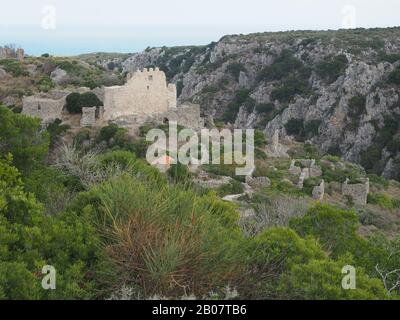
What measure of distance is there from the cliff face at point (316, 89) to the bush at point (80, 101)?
20.0 metres

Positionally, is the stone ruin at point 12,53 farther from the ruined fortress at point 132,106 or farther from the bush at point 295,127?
the bush at point 295,127

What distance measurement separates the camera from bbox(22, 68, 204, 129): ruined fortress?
1214 inches

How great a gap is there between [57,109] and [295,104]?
Result: 34.6m

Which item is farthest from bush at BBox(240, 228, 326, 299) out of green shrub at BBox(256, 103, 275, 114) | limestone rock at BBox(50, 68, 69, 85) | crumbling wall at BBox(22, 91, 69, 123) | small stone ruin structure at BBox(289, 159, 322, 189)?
green shrub at BBox(256, 103, 275, 114)

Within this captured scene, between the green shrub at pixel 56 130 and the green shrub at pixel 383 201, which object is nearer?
the green shrub at pixel 56 130

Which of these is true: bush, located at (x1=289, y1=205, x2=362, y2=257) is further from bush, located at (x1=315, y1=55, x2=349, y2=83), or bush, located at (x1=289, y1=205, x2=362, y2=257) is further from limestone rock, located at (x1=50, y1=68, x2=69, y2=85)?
bush, located at (x1=315, y1=55, x2=349, y2=83)

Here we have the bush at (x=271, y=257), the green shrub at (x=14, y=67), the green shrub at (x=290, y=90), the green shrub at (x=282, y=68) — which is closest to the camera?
the bush at (x=271, y=257)

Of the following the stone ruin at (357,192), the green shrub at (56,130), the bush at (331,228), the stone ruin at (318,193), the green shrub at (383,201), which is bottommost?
the green shrub at (383,201)

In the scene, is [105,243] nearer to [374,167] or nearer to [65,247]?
[65,247]

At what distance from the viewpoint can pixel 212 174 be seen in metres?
26.2

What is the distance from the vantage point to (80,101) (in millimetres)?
31844

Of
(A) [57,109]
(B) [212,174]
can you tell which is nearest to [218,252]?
(B) [212,174]

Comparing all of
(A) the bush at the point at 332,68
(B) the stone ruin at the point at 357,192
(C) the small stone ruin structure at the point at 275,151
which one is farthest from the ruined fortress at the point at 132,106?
(A) the bush at the point at 332,68

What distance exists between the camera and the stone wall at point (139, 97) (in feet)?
102
